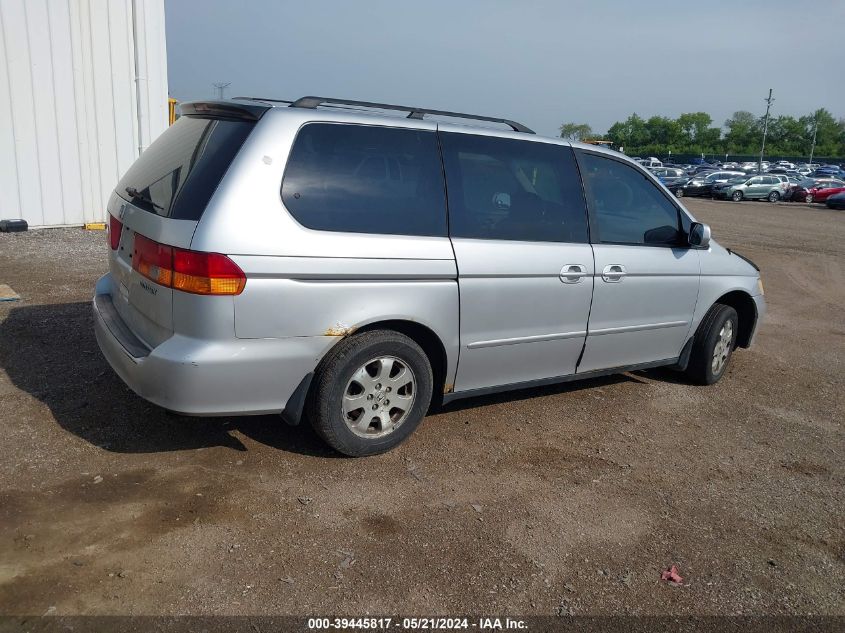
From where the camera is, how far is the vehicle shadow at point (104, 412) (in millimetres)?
4164

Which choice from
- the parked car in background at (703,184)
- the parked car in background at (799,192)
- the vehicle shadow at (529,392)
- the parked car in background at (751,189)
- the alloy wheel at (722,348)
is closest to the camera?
the vehicle shadow at (529,392)

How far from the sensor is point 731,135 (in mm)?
122625

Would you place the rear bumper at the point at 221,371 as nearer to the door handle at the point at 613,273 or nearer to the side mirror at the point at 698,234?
the door handle at the point at 613,273

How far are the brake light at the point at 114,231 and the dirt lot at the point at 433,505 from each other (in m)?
1.03

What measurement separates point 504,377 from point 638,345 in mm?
1225

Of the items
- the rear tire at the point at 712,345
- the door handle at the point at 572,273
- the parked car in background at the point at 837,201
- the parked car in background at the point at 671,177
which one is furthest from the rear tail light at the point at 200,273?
the parked car in background at the point at 671,177

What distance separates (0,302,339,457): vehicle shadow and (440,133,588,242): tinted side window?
1.63m

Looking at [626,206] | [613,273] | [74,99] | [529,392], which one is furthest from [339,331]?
[74,99]

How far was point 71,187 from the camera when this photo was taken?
11.1m

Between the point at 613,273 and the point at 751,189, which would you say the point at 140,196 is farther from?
the point at 751,189

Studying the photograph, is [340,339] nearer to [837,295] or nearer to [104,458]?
[104,458]

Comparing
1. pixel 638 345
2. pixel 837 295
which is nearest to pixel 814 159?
pixel 837 295

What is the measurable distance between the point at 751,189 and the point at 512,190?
1497 inches

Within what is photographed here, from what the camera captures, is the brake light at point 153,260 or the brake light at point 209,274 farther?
the brake light at point 153,260
